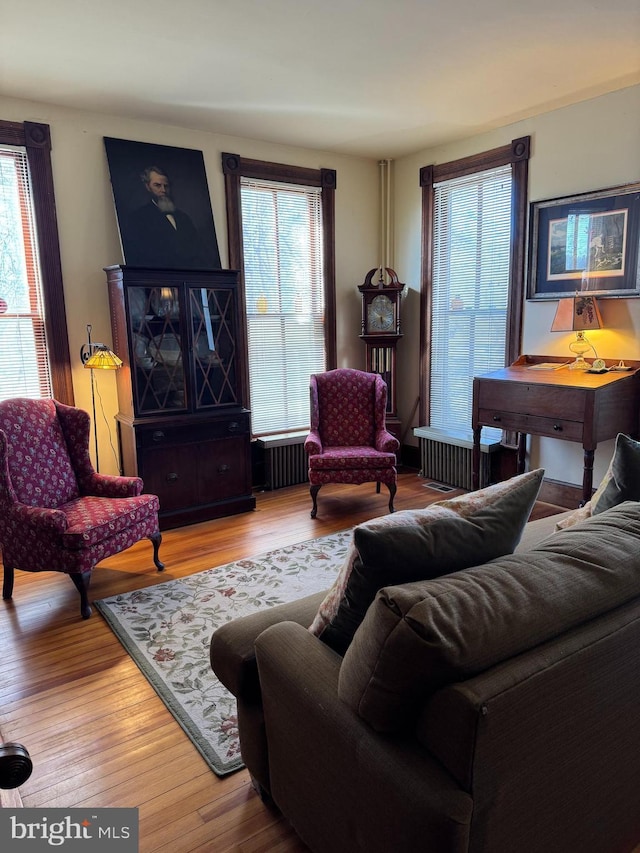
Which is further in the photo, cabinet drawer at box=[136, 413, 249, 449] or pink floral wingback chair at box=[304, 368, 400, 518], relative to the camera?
pink floral wingback chair at box=[304, 368, 400, 518]

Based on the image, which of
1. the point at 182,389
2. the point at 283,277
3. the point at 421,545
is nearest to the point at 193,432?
the point at 182,389

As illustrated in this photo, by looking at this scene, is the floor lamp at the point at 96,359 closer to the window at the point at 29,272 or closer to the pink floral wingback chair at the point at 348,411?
the window at the point at 29,272

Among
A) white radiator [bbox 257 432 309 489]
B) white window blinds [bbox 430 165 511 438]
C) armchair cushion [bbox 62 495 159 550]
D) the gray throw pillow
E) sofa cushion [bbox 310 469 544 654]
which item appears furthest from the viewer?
white radiator [bbox 257 432 309 489]

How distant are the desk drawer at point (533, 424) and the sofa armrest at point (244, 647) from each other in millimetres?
2439

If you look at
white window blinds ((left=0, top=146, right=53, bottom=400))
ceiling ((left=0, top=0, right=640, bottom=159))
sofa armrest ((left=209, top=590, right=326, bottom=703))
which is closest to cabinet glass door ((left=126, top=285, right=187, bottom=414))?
white window blinds ((left=0, top=146, right=53, bottom=400))

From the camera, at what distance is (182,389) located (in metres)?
4.06

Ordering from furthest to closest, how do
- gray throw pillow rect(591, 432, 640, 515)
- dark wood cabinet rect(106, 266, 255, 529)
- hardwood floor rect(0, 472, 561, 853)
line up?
dark wood cabinet rect(106, 266, 255, 529) → gray throw pillow rect(591, 432, 640, 515) → hardwood floor rect(0, 472, 561, 853)

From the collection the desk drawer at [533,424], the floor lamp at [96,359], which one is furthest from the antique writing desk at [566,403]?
the floor lamp at [96,359]

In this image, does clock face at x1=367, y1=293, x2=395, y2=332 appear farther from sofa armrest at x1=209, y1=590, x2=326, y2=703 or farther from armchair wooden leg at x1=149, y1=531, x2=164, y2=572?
sofa armrest at x1=209, y1=590, x2=326, y2=703

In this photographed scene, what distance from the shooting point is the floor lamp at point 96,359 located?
3.62m

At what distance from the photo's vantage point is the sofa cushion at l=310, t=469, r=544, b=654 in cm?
129

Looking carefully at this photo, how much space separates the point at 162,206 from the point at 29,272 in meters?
1.00

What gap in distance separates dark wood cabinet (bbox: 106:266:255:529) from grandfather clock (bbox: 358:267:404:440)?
136 cm

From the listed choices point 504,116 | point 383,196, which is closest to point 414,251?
point 383,196
